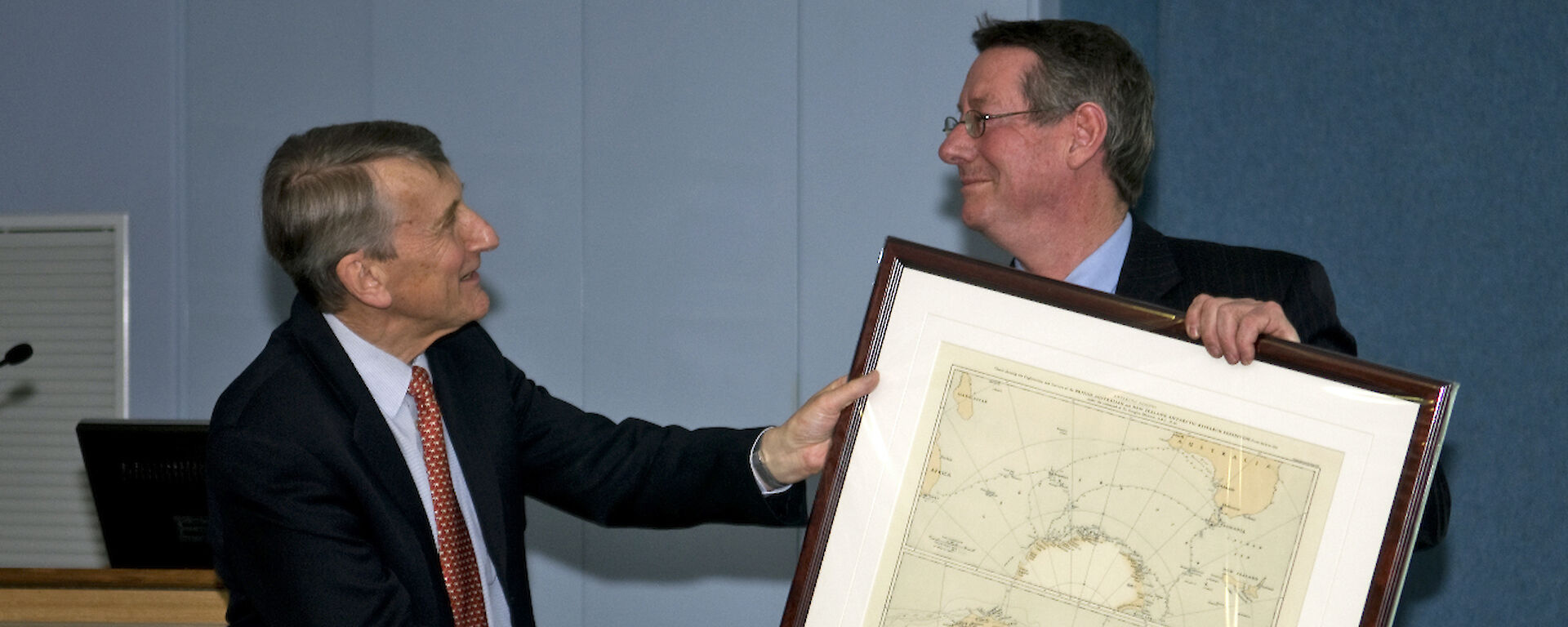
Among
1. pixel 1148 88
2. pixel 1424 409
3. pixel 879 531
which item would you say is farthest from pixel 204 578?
pixel 1424 409

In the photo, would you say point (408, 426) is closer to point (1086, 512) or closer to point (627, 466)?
point (627, 466)

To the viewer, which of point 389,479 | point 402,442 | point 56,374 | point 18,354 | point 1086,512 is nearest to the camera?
point 1086,512

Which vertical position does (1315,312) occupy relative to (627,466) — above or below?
above

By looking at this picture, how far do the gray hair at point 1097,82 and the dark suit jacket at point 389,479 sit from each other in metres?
0.71

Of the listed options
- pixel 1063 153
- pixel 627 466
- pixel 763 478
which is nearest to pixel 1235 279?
pixel 1063 153

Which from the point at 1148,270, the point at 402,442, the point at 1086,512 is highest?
the point at 1148,270

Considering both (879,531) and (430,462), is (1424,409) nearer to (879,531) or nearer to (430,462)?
(879,531)

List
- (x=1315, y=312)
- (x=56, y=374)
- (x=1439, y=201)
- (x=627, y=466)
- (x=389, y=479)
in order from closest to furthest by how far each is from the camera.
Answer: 1. (x=1315, y=312)
2. (x=389, y=479)
3. (x=627, y=466)
4. (x=1439, y=201)
5. (x=56, y=374)

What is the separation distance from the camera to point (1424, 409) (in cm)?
133

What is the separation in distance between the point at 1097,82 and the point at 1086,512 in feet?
2.64

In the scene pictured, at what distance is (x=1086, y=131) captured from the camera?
6.63 ft

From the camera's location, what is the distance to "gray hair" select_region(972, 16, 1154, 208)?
2014 millimetres

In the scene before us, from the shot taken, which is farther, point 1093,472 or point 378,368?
point 378,368

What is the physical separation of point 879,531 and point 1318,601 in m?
0.49
